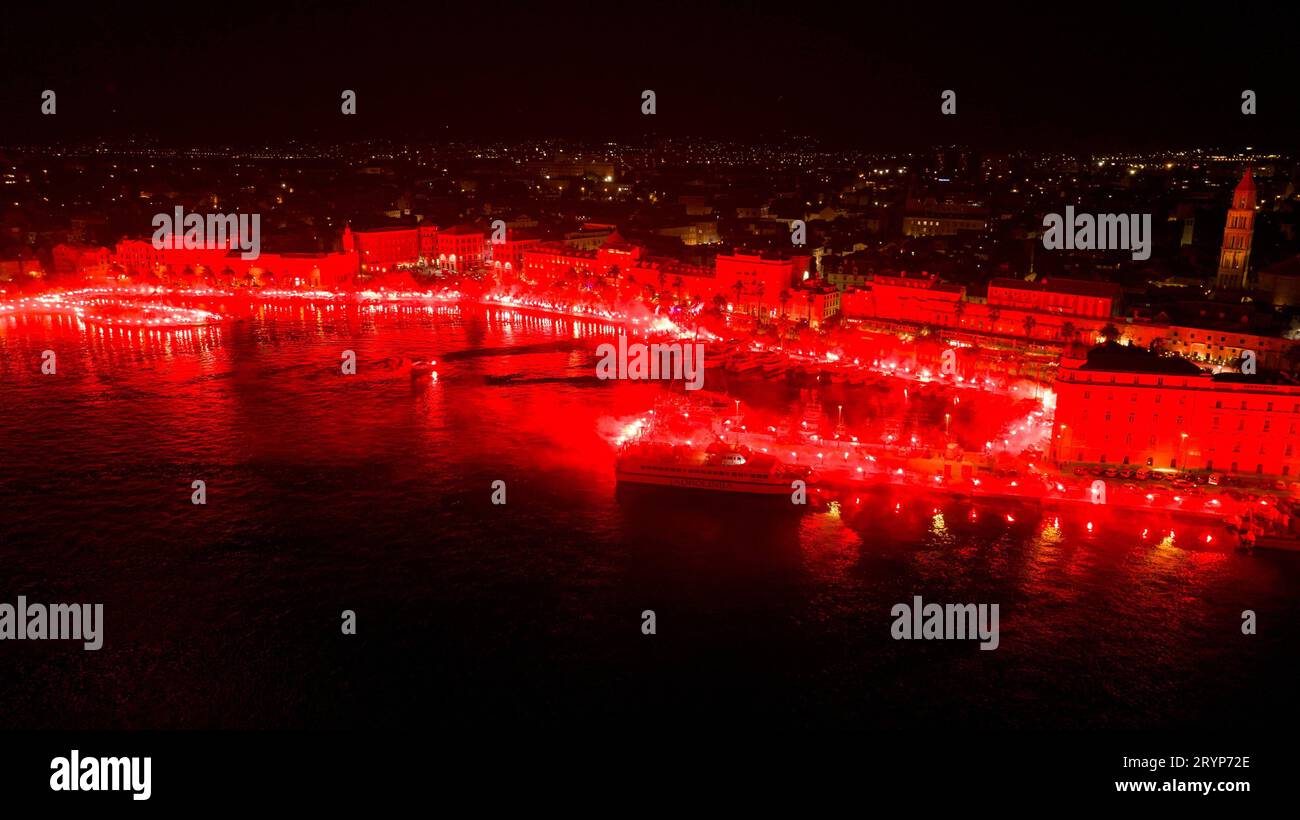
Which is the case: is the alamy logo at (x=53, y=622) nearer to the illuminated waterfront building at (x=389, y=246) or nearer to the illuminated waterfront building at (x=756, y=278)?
the illuminated waterfront building at (x=756, y=278)

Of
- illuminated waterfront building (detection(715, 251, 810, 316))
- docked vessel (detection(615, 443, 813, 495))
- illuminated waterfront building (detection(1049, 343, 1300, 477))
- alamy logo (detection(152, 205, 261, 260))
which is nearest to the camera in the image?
illuminated waterfront building (detection(1049, 343, 1300, 477))

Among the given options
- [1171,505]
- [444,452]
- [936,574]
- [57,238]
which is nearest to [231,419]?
[444,452]

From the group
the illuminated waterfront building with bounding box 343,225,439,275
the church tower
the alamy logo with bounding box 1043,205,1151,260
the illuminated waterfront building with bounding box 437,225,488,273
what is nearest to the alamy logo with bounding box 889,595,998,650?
the church tower

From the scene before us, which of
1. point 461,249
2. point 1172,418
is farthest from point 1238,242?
point 461,249

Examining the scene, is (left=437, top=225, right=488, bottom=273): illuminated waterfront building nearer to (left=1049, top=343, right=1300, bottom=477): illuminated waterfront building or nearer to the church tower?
the church tower
